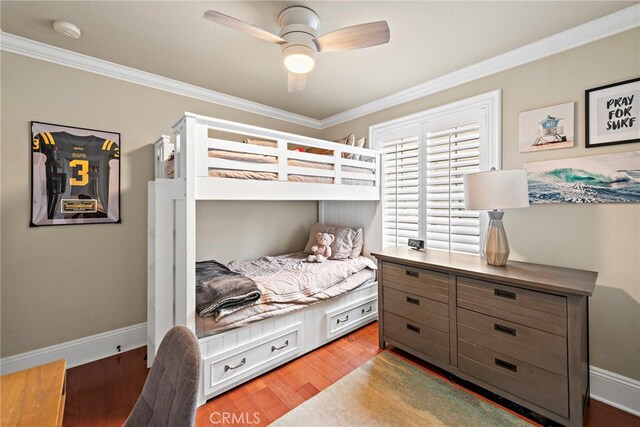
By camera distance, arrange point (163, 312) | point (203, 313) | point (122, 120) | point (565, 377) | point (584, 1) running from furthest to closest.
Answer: point (122, 120) → point (163, 312) → point (203, 313) → point (584, 1) → point (565, 377)

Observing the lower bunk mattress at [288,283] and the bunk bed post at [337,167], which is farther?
the bunk bed post at [337,167]

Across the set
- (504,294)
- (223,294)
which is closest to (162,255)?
(223,294)

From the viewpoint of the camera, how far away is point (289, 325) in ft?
7.29

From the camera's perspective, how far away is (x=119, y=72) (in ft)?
7.86

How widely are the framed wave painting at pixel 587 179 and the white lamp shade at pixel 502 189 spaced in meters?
0.35

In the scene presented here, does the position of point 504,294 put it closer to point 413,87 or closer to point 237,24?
point 413,87

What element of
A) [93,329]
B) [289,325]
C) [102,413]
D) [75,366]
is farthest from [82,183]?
[289,325]

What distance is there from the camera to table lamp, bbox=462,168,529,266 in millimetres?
1818

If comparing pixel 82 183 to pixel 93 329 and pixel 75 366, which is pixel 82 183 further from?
pixel 75 366

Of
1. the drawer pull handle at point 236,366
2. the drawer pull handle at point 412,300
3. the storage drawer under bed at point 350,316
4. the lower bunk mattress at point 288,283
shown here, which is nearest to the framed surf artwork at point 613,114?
the drawer pull handle at point 412,300

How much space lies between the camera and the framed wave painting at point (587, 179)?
5.72 feet

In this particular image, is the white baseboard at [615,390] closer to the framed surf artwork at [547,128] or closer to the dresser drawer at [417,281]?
the dresser drawer at [417,281]

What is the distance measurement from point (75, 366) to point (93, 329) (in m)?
0.28

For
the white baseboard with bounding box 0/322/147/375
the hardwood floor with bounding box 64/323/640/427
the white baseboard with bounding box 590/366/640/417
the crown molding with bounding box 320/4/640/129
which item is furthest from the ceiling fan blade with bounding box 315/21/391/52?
the white baseboard with bounding box 0/322/147/375
